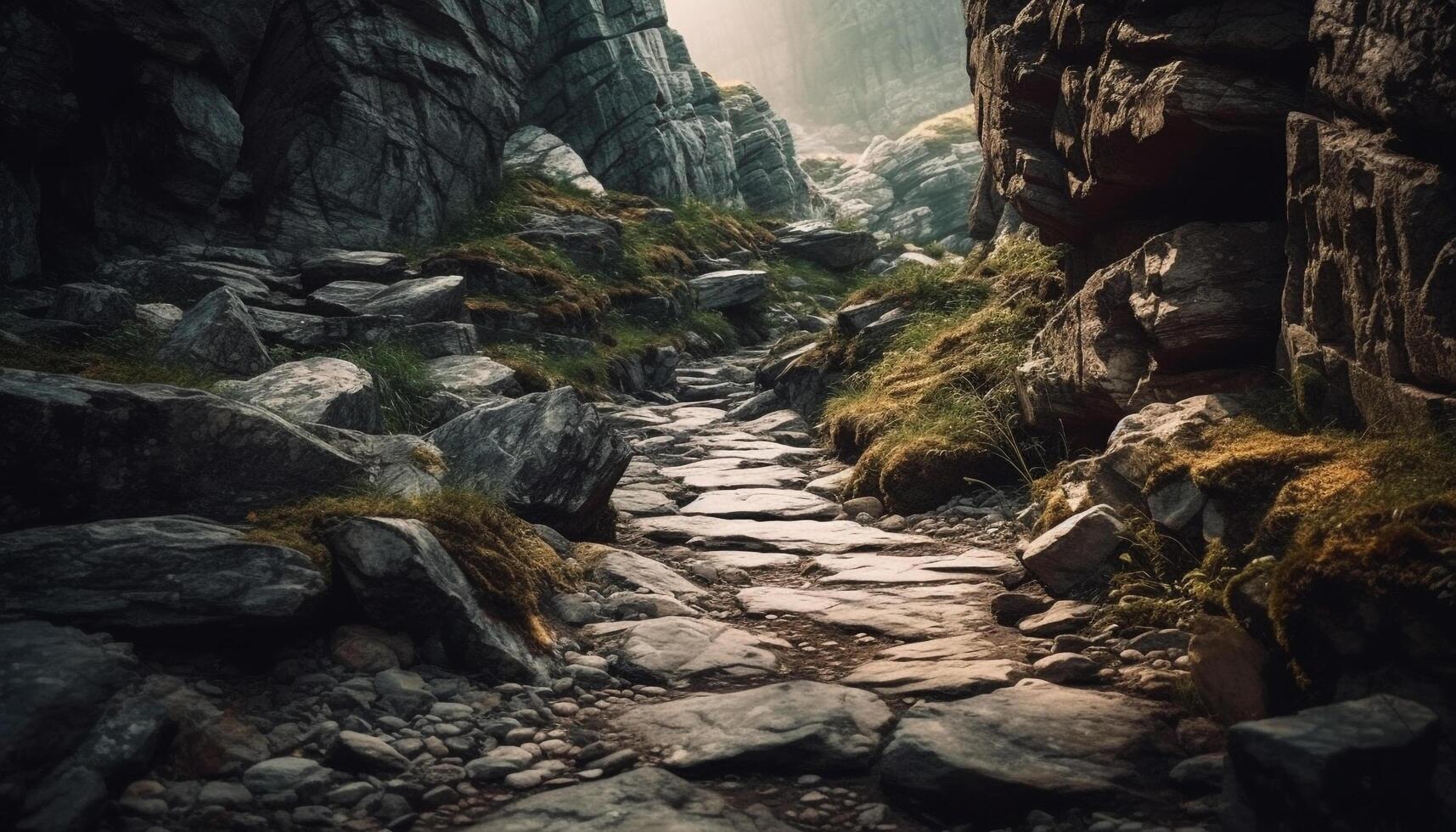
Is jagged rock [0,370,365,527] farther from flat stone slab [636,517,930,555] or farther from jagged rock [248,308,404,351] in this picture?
jagged rock [248,308,404,351]

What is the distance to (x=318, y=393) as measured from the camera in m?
6.55

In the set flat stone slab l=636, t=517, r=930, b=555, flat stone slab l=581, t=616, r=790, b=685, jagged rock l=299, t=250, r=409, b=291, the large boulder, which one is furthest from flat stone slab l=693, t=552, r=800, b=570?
jagged rock l=299, t=250, r=409, b=291

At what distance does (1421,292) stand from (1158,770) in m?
2.35

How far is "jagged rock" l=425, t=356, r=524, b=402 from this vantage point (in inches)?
414

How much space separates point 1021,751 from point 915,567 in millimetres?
3076

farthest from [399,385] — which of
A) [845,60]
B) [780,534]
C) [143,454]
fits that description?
[845,60]

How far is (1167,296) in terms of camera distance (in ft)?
19.0

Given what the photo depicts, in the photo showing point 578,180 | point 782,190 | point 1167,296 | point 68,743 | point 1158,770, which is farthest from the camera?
point 782,190

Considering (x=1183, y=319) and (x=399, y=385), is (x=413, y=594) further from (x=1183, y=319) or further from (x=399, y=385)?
(x=399, y=385)

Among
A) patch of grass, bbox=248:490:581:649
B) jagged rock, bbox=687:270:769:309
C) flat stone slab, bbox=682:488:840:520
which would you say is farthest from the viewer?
jagged rock, bbox=687:270:769:309

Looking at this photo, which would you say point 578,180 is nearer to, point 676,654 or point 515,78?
point 515,78

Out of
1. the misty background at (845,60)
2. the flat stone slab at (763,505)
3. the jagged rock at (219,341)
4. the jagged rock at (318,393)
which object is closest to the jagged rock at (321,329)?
the jagged rock at (219,341)

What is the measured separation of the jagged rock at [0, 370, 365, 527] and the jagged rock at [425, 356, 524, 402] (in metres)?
5.34

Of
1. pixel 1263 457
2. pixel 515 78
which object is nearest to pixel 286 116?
pixel 515 78
